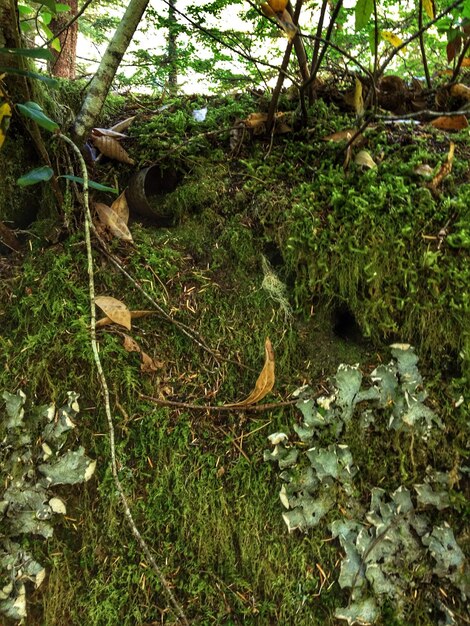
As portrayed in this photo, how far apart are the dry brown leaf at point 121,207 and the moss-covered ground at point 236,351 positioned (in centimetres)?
9

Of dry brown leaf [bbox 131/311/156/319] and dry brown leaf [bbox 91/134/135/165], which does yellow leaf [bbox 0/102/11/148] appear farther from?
dry brown leaf [bbox 131/311/156/319]

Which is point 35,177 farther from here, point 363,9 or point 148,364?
point 363,9

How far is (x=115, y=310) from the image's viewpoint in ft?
5.70

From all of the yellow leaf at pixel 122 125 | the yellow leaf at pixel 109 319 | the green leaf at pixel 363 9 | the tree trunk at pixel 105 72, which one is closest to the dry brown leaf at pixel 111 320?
the yellow leaf at pixel 109 319

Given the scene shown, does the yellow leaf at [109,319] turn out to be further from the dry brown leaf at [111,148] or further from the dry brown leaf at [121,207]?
the dry brown leaf at [111,148]

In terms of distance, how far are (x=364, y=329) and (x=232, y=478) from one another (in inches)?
32.6

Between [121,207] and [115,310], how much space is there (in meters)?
0.56

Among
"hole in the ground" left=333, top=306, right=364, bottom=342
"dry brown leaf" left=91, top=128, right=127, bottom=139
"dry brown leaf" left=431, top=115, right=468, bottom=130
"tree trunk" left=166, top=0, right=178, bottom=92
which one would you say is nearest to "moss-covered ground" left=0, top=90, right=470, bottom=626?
"hole in the ground" left=333, top=306, right=364, bottom=342

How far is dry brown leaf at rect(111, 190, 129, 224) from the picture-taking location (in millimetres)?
1967

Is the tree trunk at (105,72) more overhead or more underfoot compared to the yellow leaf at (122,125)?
more overhead

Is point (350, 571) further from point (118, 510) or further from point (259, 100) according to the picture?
point (259, 100)

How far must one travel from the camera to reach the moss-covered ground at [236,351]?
1.50 m

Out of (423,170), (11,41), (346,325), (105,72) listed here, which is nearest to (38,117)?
(11,41)

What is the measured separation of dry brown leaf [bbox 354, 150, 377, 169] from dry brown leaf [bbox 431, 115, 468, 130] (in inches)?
24.8
